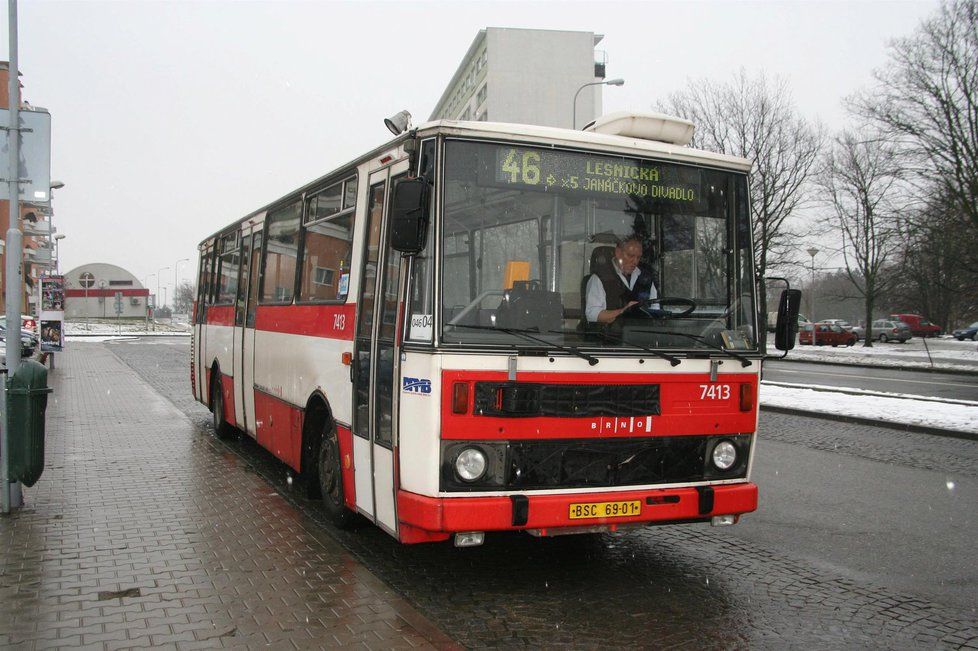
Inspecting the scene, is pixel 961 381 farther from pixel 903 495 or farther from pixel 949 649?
pixel 949 649

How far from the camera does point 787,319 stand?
6.05m

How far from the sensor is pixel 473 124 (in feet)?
17.6

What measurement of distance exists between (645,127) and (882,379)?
22103 mm

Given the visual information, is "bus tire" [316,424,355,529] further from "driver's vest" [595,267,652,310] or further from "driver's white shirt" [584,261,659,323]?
"driver's vest" [595,267,652,310]

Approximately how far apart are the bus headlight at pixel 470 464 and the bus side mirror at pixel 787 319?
2.19 m

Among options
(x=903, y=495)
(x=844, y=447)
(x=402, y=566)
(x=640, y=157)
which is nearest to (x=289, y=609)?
(x=402, y=566)

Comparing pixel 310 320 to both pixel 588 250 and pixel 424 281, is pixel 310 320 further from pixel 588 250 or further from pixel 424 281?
pixel 588 250

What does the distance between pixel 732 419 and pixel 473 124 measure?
8.62 feet

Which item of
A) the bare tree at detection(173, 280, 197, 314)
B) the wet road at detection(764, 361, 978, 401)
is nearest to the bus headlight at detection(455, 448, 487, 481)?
the wet road at detection(764, 361, 978, 401)

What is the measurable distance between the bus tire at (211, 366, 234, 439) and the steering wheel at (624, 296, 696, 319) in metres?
7.97

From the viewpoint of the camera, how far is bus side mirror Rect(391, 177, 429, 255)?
16.6 ft

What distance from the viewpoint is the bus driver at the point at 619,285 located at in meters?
5.45

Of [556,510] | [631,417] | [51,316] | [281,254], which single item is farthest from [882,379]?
[51,316]

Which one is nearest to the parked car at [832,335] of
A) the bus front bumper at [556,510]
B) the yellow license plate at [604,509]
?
the bus front bumper at [556,510]
